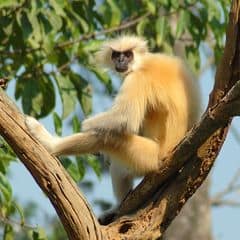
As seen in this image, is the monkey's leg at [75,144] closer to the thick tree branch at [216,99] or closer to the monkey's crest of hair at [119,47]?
the thick tree branch at [216,99]

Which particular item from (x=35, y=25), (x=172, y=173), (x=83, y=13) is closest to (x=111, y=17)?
(x=83, y=13)

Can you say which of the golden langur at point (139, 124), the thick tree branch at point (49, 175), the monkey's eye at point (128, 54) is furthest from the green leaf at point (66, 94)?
the thick tree branch at point (49, 175)

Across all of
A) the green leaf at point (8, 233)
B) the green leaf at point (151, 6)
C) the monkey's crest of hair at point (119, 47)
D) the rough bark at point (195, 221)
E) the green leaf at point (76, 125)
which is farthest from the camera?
the rough bark at point (195, 221)

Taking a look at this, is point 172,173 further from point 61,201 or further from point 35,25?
point 35,25

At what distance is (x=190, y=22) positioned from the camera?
7.57m

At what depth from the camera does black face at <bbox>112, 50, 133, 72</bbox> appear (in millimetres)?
→ 6838

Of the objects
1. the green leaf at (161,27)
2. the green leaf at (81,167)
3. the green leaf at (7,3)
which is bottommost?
the green leaf at (81,167)

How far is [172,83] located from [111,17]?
4.72 ft

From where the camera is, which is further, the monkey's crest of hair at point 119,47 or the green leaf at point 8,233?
the monkey's crest of hair at point 119,47

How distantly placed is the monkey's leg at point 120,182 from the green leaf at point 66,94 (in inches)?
29.9

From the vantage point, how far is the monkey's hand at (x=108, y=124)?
5.95 metres

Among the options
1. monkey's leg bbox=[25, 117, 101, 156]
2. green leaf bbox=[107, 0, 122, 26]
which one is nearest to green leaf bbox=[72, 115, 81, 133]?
monkey's leg bbox=[25, 117, 101, 156]

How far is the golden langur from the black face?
0.34 m

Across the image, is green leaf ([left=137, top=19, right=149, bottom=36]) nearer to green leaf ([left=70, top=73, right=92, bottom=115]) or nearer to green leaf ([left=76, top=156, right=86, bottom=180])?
green leaf ([left=70, top=73, right=92, bottom=115])
